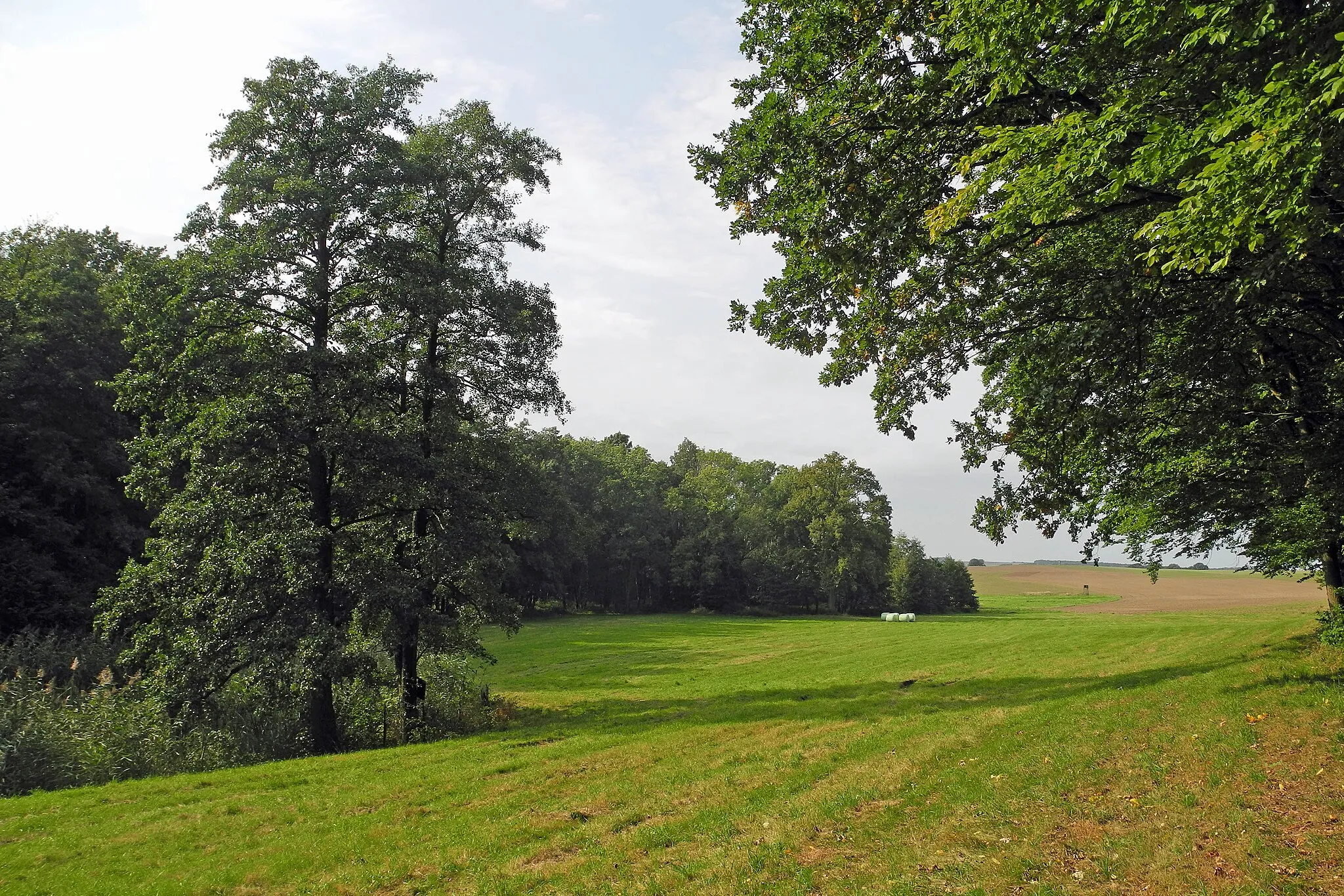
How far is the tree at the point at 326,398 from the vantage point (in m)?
15.5

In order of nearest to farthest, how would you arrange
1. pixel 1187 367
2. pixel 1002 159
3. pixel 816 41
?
pixel 1002 159 → pixel 816 41 → pixel 1187 367

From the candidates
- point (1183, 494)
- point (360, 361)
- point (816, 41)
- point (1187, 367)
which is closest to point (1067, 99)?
point (816, 41)

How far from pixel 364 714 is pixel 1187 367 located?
1919cm

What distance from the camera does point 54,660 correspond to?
60.3ft

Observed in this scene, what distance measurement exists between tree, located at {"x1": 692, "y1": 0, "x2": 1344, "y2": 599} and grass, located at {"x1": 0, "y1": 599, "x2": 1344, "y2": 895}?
4.25 meters

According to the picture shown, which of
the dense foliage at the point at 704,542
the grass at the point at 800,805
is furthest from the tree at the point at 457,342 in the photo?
the dense foliage at the point at 704,542

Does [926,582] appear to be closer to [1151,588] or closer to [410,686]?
[1151,588]

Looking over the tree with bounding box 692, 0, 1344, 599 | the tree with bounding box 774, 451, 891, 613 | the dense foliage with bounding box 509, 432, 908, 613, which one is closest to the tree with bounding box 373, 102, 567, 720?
the tree with bounding box 692, 0, 1344, 599

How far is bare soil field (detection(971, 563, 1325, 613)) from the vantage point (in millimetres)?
66812

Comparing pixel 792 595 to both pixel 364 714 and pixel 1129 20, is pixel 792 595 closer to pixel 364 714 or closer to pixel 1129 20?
pixel 364 714

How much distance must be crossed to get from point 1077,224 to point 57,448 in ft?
113

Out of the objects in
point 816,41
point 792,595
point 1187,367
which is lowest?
point 792,595

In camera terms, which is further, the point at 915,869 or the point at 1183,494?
the point at 1183,494

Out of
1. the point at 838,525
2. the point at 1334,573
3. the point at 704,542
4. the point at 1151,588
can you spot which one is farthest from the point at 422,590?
the point at 1151,588
